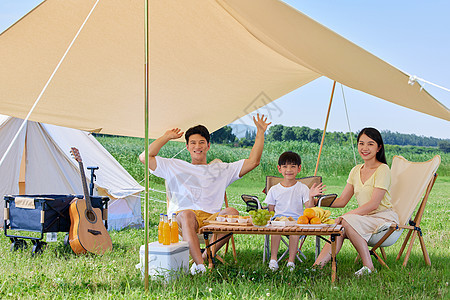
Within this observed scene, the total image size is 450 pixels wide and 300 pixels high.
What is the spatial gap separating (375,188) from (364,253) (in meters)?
0.46

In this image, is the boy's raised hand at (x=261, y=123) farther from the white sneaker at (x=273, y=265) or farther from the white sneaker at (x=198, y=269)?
the white sneaker at (x=198, y=269)

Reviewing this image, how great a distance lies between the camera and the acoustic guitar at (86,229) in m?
3.83

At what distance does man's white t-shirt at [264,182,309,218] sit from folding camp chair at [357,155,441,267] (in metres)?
0.55

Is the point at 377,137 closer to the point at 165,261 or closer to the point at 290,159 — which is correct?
the point at 290,159

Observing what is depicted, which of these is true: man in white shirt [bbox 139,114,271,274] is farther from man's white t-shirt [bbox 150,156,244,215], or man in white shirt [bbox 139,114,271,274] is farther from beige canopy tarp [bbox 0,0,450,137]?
beige canopy tarp [bbox 0,0,450,137]

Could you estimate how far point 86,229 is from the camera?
12.9 ft

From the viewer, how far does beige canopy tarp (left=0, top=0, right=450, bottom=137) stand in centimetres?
274

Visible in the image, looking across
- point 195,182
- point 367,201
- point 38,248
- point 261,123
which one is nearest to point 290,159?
point 261,123

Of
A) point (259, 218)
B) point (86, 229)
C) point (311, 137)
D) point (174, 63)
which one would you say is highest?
point (174, 63)

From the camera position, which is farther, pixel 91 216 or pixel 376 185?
pixel 91 216

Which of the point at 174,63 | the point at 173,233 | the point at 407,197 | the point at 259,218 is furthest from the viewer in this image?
the point at 174,63

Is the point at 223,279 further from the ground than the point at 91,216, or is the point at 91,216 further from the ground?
the point at 91,216

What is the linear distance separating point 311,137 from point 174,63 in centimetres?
1220

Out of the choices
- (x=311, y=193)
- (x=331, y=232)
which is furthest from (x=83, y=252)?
(x=331, y=232)
